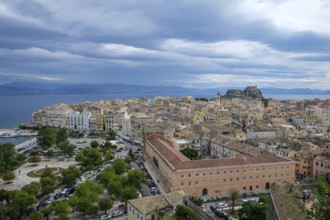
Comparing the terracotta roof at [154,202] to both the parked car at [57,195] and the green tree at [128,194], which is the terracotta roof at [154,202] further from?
the parked car at [57,195]

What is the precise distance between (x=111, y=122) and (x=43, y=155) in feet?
122

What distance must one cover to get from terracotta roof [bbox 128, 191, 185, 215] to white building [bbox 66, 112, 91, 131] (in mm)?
79569

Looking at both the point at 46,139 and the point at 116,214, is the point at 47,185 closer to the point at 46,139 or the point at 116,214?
the point at 116,214

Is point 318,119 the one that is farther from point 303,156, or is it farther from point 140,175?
point 140,175

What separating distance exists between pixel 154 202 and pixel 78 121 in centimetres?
8464

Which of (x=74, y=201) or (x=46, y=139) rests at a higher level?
(x=46, y=139)

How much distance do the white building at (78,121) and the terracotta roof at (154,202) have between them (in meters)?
79.6

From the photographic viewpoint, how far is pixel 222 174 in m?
40.6

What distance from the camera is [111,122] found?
336ft

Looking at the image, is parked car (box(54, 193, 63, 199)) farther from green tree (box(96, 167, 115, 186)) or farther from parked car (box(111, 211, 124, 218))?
parked car (box(111, 211, 124, 218))

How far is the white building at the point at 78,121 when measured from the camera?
107m

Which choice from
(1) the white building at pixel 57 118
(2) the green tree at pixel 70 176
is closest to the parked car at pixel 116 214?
(2) the green tree at pixel 70 176

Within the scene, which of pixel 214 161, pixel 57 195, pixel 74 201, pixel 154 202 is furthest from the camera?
pixel 214 161

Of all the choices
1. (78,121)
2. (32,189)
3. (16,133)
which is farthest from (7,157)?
(78,121)
